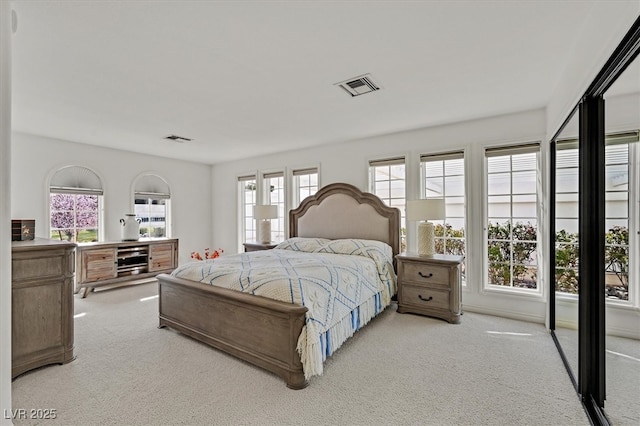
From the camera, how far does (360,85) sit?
2838 millimetres

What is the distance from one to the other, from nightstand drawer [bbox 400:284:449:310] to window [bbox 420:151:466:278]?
0.71 metres

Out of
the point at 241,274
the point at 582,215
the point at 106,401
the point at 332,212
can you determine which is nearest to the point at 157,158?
the point at 332,212

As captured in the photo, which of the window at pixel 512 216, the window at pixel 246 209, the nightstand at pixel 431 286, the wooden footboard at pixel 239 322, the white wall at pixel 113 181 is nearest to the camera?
the wooden footboard at pixel 239 322

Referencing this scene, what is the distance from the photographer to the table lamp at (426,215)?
367 centimetres

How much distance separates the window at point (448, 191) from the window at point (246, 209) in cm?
353

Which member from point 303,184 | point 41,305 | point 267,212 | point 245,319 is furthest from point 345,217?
point 41,305

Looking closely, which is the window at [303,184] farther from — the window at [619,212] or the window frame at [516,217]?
the window at [619,212]

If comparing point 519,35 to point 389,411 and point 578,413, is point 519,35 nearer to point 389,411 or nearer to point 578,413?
point 578,413

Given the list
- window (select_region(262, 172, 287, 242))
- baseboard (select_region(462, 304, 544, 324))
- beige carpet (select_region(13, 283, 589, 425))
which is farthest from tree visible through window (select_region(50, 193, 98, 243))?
baseboard (select_region(462, 304, 544, 324))

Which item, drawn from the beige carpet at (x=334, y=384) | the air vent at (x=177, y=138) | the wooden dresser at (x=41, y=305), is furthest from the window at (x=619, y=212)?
the air vent at (x=177, y=138)

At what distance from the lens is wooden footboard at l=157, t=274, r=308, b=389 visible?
2.23 meters

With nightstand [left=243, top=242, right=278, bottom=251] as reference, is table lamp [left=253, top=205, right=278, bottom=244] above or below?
above

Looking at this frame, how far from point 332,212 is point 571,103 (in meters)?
3.16

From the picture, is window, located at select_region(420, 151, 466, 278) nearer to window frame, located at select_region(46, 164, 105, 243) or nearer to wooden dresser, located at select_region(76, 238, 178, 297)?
wooden dresser, located at select_region(76, 238, 178, 297)
